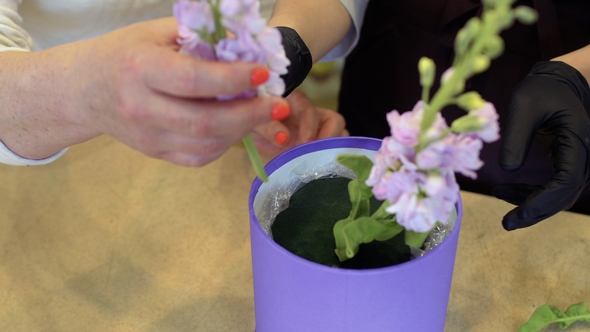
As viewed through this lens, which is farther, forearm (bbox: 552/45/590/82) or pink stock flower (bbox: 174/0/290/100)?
forearm (bbox: 552/45/590/82)

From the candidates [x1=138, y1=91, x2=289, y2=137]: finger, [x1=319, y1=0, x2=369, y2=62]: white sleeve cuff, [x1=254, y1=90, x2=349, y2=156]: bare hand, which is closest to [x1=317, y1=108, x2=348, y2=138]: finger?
[x1=254, y1=90, x2=349, y2=156]: bare hand

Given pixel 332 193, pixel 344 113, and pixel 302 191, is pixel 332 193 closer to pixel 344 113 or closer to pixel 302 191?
pixel 302 191

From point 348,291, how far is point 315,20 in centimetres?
39

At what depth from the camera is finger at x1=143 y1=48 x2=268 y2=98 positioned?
32 cm

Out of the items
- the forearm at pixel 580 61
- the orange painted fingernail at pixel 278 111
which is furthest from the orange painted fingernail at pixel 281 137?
the forearm at pixel 580 61

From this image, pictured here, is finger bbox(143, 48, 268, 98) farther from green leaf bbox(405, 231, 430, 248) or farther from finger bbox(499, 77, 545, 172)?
finger bbox(499, 77, 545, 172)

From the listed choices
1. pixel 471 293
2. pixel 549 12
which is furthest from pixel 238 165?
pixel 549 12

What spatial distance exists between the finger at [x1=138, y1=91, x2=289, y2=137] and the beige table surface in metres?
0.26

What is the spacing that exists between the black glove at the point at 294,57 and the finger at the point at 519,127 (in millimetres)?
213

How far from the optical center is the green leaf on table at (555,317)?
1.67 feet

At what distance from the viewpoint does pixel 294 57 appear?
0.52m

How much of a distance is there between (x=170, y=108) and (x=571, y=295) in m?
0.47

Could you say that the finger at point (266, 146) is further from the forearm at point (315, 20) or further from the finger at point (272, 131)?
the forearm at point (315, 20)

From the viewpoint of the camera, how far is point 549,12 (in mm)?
653
